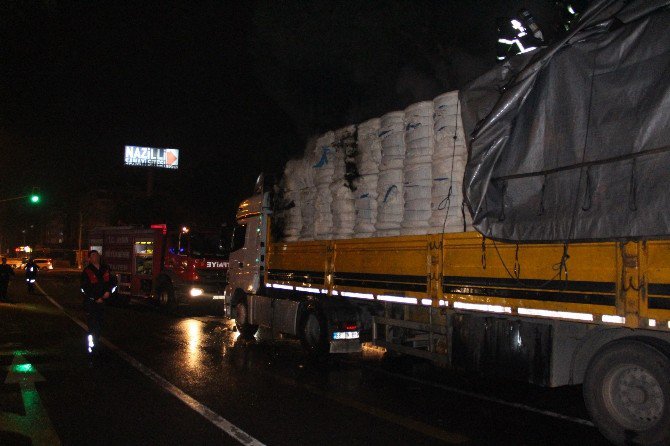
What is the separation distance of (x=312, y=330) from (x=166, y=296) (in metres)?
10.5

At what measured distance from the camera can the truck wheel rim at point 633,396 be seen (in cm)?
480

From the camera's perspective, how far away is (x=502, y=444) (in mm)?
5293

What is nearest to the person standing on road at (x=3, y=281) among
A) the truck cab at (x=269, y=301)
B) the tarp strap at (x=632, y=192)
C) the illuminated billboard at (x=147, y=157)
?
the truck cab at (x=269, y=301)

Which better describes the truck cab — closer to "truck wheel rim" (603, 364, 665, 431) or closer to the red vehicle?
the red vehicle

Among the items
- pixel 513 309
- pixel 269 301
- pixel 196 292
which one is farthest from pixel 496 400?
pixel 196 292

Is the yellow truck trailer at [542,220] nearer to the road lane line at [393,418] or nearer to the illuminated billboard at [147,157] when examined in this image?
the road lane line at [393,418]

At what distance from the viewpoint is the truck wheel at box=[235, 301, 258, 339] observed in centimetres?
1218

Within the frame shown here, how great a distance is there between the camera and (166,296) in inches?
746

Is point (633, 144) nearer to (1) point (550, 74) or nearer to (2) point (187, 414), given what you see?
(1) point (550, 74)

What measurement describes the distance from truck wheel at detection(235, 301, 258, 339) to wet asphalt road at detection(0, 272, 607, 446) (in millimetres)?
1112

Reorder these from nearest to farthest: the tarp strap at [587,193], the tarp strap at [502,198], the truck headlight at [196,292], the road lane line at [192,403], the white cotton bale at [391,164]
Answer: the tarp strap at [587,193] < the road lane line at [192,403] < the tarp strap at [502,198] < the white cotton bale at [391,164] < the truck headlight at [196,292]

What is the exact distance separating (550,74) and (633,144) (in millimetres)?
1130

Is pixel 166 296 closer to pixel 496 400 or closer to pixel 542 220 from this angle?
pixel 496 400

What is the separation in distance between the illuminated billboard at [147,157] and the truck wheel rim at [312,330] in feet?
153
